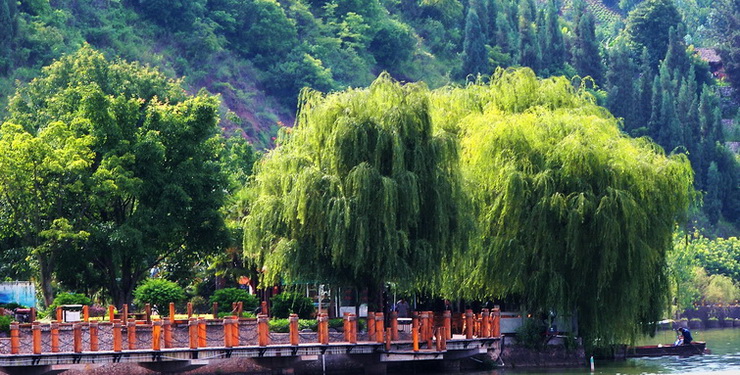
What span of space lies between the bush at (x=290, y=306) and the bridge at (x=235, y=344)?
2.79 m

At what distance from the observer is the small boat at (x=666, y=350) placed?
5888cm

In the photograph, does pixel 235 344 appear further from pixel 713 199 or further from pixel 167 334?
pixel 713 199

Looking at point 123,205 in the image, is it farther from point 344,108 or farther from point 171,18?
point 171,18

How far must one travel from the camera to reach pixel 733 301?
107 m

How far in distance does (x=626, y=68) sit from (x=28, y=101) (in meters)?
83.4

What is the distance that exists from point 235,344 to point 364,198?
22.0 ft

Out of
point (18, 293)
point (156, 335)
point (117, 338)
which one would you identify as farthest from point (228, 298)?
point (117, 338)

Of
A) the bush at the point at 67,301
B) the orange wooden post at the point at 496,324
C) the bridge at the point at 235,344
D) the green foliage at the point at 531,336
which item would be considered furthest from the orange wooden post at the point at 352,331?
the bush at the point at 67,301

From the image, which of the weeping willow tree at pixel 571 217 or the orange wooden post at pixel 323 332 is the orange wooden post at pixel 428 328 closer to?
the orange wooden post at pixel 323 332

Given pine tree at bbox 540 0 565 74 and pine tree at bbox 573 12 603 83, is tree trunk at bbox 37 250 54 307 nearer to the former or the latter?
pine tree at bbox 540 0 565 74

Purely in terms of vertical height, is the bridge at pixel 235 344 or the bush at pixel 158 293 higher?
the bush at pixel 158 293

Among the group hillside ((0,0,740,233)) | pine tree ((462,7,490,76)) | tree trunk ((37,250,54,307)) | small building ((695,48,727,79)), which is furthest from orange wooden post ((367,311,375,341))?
small building ((695,48,727,79))

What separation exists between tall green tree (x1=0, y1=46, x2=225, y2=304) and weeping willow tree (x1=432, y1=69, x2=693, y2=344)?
38.9ft

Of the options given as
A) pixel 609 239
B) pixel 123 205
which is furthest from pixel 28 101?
pixel 609 239
